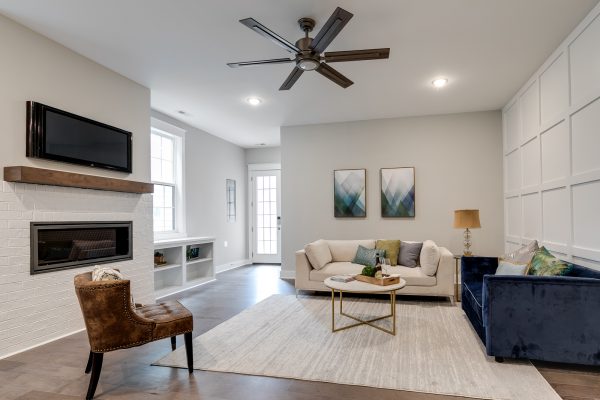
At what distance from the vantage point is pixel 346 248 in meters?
5.60

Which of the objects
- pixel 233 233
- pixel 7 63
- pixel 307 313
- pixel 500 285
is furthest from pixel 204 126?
pixel 500 285

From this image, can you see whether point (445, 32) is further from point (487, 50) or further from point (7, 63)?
point (7, 63)

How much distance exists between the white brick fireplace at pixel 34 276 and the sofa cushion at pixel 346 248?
3045 millimetres

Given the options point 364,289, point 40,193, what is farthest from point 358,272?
point 40,193

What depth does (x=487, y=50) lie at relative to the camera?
3.62 m

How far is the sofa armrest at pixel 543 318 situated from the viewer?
102 inches

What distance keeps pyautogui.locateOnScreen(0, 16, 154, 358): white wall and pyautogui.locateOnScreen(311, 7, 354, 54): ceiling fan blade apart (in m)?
2.54

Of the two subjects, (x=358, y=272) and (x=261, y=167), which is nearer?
(x=358, y=272)

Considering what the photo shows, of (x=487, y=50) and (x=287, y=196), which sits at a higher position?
(x=487, y=50)

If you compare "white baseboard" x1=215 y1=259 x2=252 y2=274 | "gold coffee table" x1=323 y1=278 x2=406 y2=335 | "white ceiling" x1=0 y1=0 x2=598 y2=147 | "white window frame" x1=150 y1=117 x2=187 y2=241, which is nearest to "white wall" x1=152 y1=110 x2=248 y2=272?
"white baseboard" x1=215 y1=259 x2=252 y2=274

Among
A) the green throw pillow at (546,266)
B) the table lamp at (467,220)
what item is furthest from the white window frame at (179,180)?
the green throw pillow at (546,266)

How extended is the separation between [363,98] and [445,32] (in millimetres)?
1842

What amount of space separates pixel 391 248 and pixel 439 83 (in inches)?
91.0

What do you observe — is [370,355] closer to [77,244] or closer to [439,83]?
[77,244]
